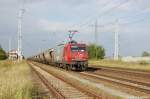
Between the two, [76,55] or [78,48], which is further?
[78,48]

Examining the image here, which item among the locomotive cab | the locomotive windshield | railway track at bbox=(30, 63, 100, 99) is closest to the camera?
railway track at bbox=(30, 63, 100, 99)

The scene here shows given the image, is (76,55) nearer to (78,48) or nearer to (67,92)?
(78,48)

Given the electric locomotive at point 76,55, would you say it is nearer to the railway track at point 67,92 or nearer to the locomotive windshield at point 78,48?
the locomotive windshield at point 78,48

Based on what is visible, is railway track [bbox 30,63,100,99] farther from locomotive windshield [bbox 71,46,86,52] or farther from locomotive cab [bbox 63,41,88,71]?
locomotive windshield [bbox 71,46,86,52]


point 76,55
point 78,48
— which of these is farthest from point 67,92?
point 78,48

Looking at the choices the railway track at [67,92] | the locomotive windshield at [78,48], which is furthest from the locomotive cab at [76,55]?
the railway track at [67,92]

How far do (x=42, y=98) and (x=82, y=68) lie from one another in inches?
1061

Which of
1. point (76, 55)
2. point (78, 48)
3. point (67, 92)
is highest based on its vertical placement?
point (78, 48)

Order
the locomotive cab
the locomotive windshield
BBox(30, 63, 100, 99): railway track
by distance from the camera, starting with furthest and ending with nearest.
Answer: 1. the locomotive windshield
2. the locomotive cab
3. BBox(30, 63, 100, 99): railway track

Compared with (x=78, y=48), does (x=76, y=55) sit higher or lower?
lower

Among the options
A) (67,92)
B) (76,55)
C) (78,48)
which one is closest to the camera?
(67,92)

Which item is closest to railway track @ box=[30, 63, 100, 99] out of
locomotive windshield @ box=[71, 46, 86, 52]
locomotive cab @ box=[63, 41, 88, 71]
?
locomotive cab @ box=[63, 41, 88, 71]

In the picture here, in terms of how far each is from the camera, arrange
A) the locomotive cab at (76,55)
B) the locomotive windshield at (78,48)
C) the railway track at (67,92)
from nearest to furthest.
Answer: the railway track at (67,92)
the locomotive cab at (76,55)
the locomotive windshield at (78,48)

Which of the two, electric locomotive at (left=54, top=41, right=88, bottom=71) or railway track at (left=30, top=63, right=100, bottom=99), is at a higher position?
electric locomotive at (left=54, top=41, right=88, bottom=71)
